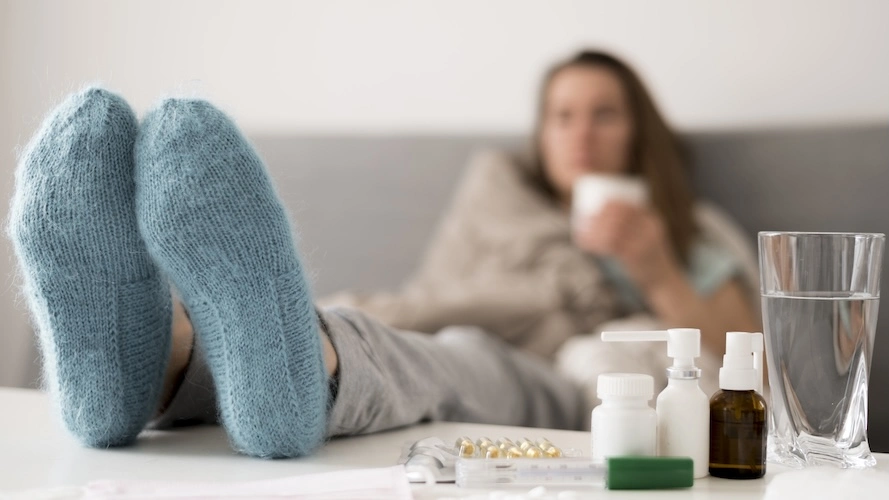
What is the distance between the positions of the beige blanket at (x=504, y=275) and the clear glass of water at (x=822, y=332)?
2.58 ft

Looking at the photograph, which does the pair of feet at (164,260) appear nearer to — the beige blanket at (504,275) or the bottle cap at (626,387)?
the bottle cap at (626,387)

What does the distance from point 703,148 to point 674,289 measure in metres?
0.33

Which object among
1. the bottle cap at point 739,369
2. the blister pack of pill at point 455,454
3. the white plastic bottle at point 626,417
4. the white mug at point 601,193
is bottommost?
the blister pack of pill at point 455,454

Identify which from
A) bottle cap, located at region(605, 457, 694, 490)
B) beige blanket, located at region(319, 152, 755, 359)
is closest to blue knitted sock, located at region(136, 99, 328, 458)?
bottle cap, located at region(605, 457, 694, 490)

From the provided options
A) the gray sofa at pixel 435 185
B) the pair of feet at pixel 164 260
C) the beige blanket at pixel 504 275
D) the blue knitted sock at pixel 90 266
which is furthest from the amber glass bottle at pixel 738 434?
the gray sofa at pixel 435 185

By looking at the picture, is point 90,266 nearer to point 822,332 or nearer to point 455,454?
point 455,454

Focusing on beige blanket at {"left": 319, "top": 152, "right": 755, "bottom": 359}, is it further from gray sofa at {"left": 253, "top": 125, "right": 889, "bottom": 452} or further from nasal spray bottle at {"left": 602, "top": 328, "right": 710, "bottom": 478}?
nasal spray bottle at {"left": 602, "top": 328, "right": 710, "bottom": 478}

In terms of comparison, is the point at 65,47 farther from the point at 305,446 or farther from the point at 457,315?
the point at 305,446

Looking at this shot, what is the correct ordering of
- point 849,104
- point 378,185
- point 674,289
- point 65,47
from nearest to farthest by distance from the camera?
point 674,289 < point 849,104 < point 378,185 < point 65,47

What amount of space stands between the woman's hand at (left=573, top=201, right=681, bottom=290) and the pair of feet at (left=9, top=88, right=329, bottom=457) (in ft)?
3.14

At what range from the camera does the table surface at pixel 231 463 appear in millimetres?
561

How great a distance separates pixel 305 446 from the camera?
0.65 m

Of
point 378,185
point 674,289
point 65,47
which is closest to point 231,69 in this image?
point 65,47

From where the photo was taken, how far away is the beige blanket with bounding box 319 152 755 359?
1.40m
